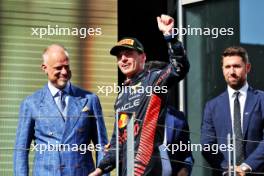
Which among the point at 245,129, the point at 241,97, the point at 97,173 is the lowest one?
the point at 97,173

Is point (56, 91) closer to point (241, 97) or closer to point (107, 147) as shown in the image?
point (107, 147)

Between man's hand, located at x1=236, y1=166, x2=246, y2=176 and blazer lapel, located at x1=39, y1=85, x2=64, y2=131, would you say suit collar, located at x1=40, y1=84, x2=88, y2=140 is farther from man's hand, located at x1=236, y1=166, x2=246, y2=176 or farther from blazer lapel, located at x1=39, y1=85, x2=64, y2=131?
man's hand, located at x1=236, y1=166, x2=246, y2=176

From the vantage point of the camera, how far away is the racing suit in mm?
6723

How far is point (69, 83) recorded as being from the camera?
25.4 ft

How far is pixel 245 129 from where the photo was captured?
7438 millimetres

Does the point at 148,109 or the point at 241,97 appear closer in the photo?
the point at 148,109

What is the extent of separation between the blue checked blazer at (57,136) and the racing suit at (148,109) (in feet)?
0.81

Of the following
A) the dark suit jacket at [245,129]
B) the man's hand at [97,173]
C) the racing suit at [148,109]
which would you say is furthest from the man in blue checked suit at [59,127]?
the dark suit jacket at [245,129]

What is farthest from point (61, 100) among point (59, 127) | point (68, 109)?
point (59, 127)

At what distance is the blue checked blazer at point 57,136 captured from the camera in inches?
285

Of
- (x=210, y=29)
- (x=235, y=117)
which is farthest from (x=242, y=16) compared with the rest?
(x=235, y=117)

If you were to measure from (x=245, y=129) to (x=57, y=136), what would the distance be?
1269 mm

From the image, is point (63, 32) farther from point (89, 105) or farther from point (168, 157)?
point (168, 157)

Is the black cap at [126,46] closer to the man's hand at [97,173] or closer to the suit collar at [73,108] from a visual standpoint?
the suit collar at [73,108]
